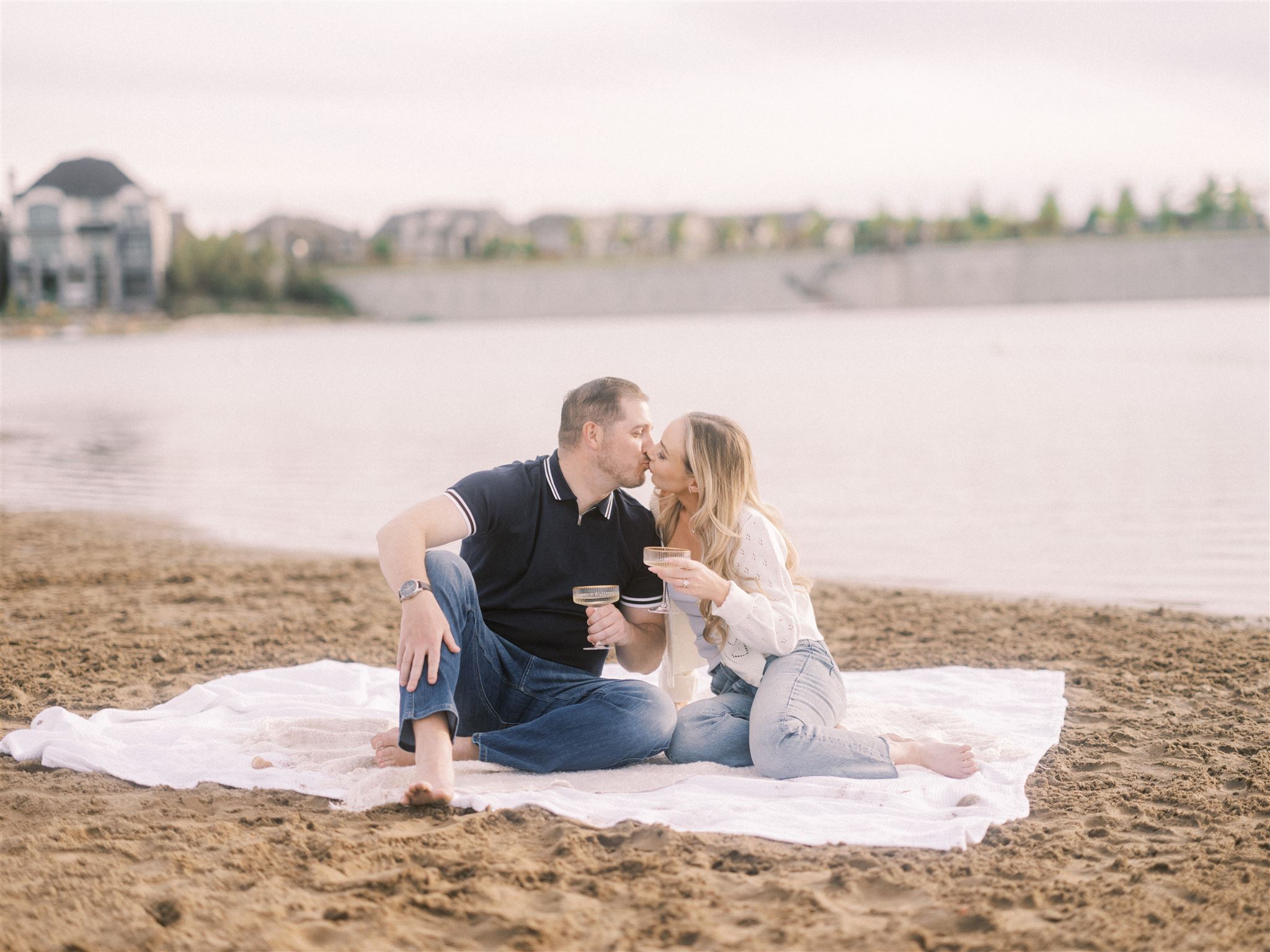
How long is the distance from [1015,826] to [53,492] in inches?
439

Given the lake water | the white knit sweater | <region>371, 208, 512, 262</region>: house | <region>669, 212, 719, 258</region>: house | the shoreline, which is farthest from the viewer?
<region>371, 208, 512, 262</region>: house

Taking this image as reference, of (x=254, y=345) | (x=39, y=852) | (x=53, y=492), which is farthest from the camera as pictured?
(x=254, y=345)

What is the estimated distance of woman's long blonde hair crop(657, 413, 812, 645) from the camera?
148 inches

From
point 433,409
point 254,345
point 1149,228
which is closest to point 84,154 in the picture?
point 254,345

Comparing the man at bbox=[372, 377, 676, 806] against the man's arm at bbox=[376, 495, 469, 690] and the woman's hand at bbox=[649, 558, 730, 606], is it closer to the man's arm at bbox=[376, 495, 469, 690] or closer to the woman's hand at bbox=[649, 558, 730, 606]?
the man's arm at bbox=[376, 495, 469, 690]

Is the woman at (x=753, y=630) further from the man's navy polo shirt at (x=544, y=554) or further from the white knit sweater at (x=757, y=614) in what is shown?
the man's navy polo shirt at (x=544, y=554)

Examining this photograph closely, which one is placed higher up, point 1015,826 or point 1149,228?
point 1149,228

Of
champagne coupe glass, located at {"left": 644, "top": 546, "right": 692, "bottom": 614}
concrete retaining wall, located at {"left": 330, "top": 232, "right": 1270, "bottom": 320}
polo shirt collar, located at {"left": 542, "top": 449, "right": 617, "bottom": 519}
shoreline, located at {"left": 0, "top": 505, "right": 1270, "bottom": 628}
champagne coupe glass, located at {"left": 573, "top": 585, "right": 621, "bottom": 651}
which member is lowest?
shoreline, located at {"left": 0, "top": 505, "right": 1270, "bottom": 628}

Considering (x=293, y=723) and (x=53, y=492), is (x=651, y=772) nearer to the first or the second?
(x=293, y=723)

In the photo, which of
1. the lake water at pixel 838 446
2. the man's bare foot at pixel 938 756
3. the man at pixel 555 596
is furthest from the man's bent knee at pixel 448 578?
the lake water at pixel 838 446

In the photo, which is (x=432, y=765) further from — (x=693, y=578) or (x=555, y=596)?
(x=693, y=578)

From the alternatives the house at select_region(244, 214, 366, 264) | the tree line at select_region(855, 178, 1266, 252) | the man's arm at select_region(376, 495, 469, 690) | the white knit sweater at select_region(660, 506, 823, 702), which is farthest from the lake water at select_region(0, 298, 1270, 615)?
the house at select_region(244, 214, 366, 264)

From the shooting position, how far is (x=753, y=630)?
3.76 meters

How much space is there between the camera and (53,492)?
1204 centimetres
